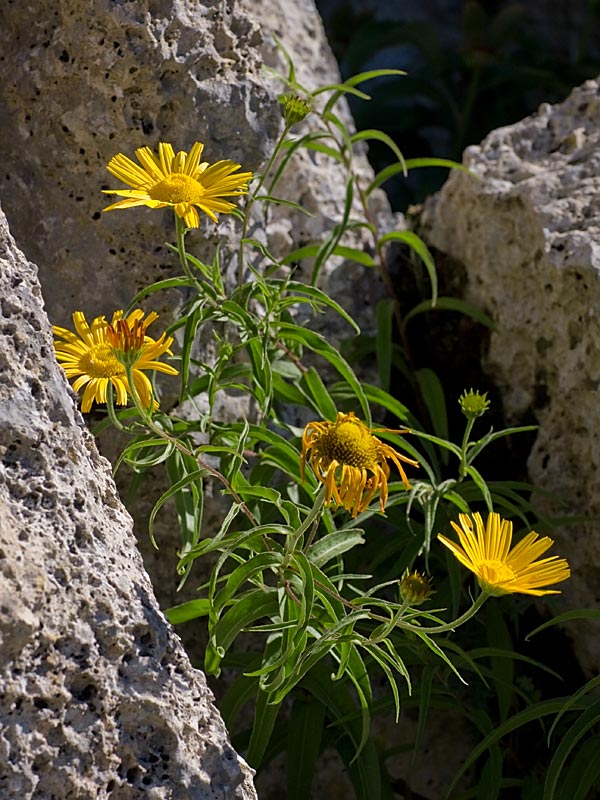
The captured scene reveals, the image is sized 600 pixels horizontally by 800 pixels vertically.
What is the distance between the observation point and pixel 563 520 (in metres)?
1.55

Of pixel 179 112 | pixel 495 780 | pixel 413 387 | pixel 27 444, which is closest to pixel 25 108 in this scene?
pixel 179 112

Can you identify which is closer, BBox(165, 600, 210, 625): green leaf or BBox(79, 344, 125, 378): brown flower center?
BBox(79, 344, 125, 378): brown flower center

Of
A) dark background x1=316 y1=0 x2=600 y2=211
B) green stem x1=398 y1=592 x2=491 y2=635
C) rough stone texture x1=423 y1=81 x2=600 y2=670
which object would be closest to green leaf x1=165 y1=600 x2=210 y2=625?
green stem x1=398 y1=592 x2=491 y2=635

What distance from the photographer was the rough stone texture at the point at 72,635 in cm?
98

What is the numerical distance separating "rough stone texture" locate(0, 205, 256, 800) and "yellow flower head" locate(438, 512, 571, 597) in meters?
0.31

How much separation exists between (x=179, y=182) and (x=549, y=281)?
2.13 feet

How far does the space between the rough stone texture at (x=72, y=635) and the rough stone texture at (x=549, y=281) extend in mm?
721

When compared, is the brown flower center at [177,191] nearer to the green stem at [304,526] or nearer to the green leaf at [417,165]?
the green stem at [304,526]

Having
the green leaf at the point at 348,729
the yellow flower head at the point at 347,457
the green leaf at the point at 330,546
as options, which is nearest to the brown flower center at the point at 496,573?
the yellow flower head at the point at 347,457

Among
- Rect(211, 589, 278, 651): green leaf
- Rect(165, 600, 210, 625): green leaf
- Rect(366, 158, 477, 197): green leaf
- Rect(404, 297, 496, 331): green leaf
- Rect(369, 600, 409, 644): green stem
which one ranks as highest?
Rect(366, 158, 477, 197): green leaf

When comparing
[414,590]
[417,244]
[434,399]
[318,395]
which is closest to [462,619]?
[414,590]

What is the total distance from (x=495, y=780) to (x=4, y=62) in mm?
1163

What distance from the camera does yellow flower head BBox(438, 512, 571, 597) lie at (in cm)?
110

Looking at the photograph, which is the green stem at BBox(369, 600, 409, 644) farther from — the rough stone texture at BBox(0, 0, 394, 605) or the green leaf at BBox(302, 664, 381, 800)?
the rough stone texture at BBox(0, 0, 394, 605)
